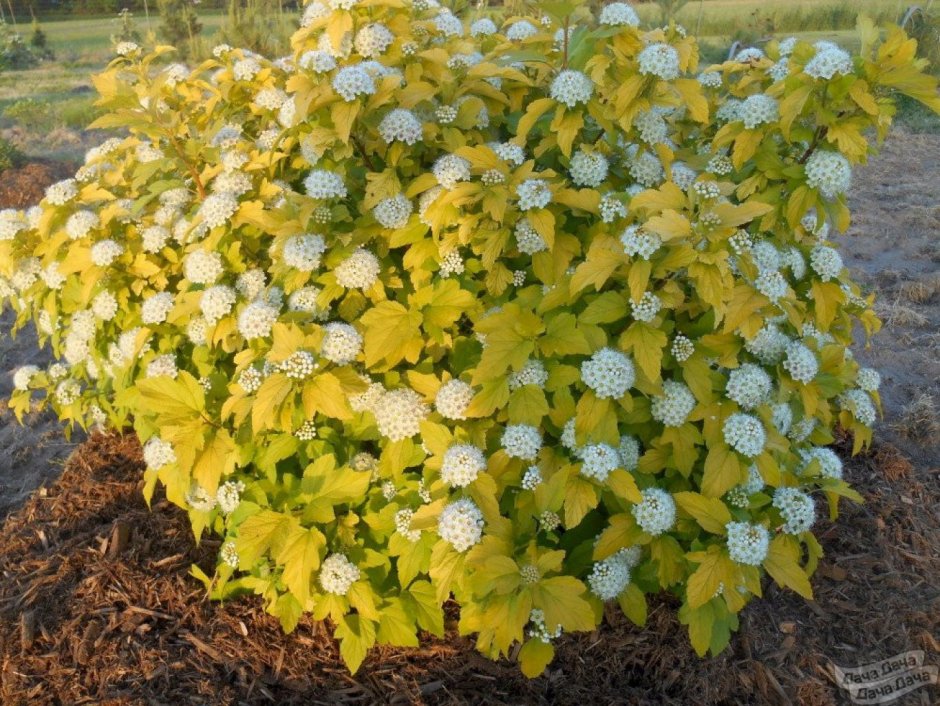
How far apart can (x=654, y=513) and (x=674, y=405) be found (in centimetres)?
33

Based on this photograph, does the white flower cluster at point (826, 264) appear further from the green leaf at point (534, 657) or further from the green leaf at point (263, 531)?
the green leaf at point (263, 531)

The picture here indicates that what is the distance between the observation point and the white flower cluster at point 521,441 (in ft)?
6.74

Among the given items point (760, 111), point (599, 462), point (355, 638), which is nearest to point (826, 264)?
point (760, 111)

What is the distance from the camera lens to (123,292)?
2.85 metres

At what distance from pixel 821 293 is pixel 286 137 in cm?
199

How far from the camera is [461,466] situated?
2012mm

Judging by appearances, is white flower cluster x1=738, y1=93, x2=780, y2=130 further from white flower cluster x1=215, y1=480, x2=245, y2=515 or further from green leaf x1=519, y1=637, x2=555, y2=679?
white flower cluster x1=215, y1=480, x2=245, y2=515

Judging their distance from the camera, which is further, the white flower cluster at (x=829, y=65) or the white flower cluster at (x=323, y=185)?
the white flower cluster at (x=323, y=185)

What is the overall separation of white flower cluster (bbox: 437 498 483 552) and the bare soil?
0.78 m

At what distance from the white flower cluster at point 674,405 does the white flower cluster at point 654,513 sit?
23 cm

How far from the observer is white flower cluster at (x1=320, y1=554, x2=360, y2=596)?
2234 mm

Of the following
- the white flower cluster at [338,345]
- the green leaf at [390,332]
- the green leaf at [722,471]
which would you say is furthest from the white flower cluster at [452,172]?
the green leaf at [722,471]

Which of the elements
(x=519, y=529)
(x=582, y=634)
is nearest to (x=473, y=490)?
(x=519, y=529)

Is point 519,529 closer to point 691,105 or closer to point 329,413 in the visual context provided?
point 329,413
